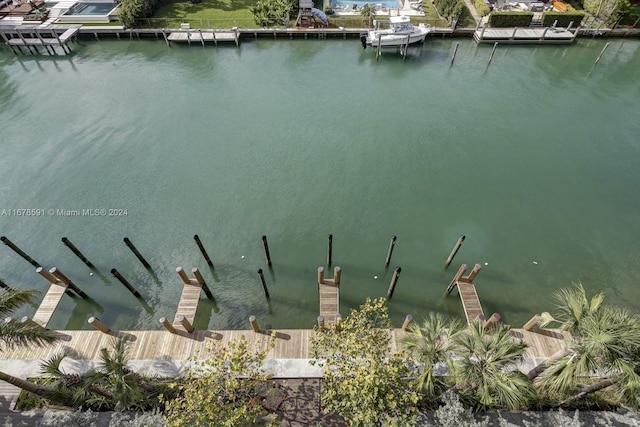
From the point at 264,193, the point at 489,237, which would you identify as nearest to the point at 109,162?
the point at 264,193

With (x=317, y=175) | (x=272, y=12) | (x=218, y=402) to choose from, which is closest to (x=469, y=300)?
(x=218, y=402)

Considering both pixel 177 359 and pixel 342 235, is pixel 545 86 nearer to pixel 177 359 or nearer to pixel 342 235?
pixel 342 235

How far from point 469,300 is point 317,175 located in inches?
617

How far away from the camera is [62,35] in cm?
4716

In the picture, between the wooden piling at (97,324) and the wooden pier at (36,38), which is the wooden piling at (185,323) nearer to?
the wooden piling at (97,324)

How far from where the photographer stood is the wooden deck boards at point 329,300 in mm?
20422

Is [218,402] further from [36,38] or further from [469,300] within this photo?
[36,38]

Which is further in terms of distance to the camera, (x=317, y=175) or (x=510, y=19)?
(x=510, y=19)

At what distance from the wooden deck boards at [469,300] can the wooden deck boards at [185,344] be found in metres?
2.14

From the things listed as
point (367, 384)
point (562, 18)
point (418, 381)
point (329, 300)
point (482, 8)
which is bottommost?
point (329, 300)

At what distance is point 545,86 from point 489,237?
85.3 feet

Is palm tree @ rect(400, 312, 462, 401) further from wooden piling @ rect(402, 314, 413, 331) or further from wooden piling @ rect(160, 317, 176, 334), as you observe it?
wooden piling @ rect(160, 317, 176, 334)

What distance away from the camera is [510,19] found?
1901 inches

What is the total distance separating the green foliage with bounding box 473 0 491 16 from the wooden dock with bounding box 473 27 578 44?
4402mm
